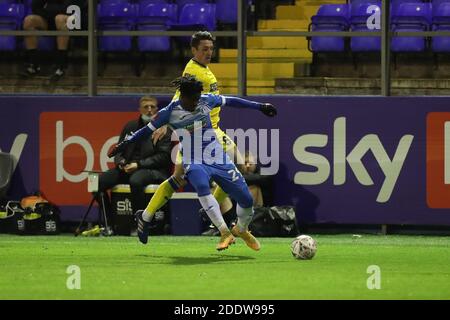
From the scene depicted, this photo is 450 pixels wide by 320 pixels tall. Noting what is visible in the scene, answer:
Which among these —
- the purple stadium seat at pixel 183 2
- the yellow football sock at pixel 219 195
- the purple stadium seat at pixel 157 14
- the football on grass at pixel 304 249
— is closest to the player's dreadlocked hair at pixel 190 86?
the yellow football sock at pixel 219 195

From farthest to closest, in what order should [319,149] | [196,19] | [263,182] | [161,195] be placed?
1. [196,19]
2. [319,149]
3. [263,182]
4. [161,195]

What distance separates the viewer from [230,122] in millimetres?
17156

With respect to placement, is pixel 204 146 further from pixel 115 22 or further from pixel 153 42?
pixel 115 22

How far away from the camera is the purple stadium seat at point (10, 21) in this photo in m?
18.0

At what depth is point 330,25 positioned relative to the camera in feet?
57.5

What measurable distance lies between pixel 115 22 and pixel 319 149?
350 centimetres

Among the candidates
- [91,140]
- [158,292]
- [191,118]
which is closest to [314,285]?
[158,292]

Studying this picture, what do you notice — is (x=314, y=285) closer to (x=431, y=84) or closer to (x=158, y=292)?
(x=158, y=292)

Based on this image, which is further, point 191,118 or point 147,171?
point 147,171

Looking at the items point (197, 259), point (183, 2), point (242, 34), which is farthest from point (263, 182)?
point (197, 259)

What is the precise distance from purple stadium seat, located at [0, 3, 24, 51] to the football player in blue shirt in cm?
521

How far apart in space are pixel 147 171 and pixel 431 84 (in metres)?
4.04
